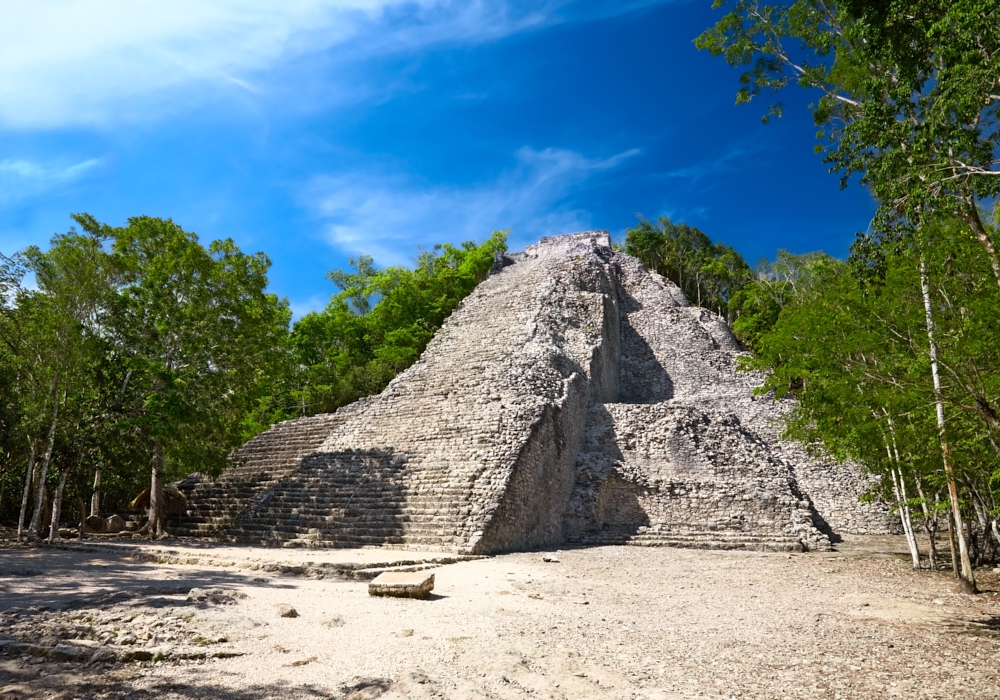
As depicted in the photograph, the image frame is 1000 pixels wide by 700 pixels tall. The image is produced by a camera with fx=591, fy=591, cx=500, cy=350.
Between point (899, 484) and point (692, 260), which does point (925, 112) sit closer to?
point (899, 484)

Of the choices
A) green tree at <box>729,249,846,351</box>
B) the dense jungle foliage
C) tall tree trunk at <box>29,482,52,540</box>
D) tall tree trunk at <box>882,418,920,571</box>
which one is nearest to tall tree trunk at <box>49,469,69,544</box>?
the dense jungle foliage

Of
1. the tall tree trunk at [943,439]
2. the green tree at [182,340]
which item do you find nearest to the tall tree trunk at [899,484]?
the tall tree trunk at [943,439]

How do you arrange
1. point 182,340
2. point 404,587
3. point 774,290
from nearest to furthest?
1. point 404,587
2. point 182,340
3. point 774,290

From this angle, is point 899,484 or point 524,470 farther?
point 524,470

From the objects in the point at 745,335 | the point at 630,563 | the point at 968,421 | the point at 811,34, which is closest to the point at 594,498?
the point at 630,563

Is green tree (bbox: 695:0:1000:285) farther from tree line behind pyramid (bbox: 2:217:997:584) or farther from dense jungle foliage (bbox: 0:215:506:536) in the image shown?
dense jungle foliage (bbox: 0:215:506:536)

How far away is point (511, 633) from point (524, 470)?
7669 mm

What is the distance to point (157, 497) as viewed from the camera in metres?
13.7

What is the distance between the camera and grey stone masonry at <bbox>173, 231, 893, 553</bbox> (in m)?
12.4

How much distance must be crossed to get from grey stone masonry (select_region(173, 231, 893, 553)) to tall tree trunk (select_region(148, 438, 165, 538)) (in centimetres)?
78

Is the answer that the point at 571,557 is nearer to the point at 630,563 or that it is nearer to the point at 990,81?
the point at 630,563

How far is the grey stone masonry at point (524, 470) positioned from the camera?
490 inches

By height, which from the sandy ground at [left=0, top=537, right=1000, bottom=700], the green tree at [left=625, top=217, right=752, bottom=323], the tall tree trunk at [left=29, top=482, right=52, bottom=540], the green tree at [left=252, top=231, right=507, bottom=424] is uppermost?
the green tree at [left=625, top=217, right=752, bottom=323]

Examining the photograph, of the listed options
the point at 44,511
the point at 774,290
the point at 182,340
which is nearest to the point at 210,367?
the point at 182,340
